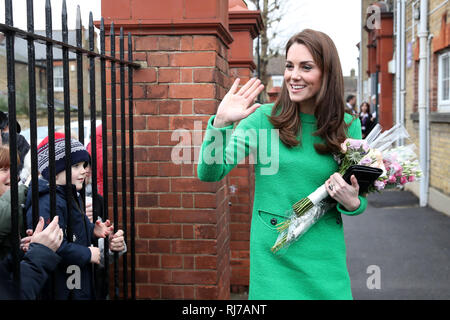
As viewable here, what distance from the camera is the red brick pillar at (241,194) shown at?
5.04 meters

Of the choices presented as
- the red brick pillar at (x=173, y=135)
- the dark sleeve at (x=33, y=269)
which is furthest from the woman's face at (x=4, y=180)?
the red brick pillar at (x=173, y=135)

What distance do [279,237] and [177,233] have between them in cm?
121

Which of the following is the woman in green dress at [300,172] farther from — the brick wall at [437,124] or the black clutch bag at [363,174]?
the brick wall at [437,124]

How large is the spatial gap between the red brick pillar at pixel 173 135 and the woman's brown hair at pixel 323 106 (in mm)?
995

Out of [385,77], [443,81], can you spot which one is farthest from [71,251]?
[385,77]

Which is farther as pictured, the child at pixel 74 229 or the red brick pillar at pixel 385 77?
the red brick pillar at pixel 385 77

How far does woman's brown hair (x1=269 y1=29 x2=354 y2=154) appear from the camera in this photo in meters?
2.30

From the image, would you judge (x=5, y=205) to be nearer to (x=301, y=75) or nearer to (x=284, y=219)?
Answer: (x=284, y=219)

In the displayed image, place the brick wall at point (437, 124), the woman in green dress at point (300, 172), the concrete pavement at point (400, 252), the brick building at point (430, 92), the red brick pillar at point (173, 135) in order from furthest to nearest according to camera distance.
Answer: the brick building at point (430, 92)
the brick wall at point (437, 124)
the concrete pavement at point (400, 252)
the red brick pillar at point (173, 135)
the woman in green dress at point (300, 172)

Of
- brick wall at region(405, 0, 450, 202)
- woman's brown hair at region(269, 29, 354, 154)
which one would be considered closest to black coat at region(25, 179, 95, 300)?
woman's brown hair at region(269, 29, 354, 154)

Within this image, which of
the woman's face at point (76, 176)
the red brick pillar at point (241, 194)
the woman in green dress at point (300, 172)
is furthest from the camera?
the red brick pillar at point (241, 194)
